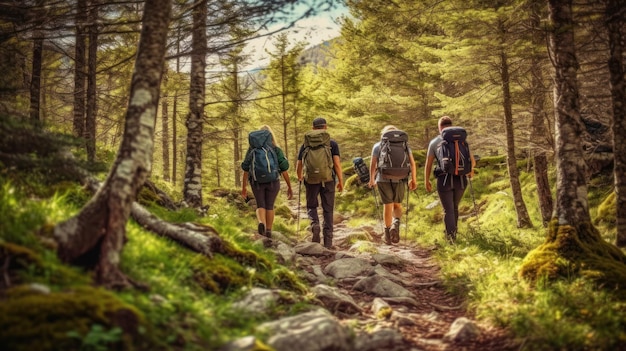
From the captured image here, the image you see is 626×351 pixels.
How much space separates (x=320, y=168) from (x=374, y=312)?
13.3 feet

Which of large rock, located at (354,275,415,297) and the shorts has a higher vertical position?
the shorts

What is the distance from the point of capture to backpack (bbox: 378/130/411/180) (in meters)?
8.65

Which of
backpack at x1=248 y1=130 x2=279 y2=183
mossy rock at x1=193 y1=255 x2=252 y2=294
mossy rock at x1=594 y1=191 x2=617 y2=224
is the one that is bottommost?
mossy rock at x1=193 y1=255 x2=252 y2=294

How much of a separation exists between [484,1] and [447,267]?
19.3 ft

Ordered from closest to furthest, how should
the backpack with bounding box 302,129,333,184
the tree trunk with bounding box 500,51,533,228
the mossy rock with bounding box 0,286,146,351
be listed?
1. the mossy rock with bounding box 0,286,146,351
2. the backpack with bounding box 302,129,333,184
3. the tree trunk with bounding box 500,51,533,228

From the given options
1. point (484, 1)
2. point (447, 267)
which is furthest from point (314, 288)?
point (484, 1)

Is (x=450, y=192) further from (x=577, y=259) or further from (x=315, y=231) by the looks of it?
(x=577, y=259)

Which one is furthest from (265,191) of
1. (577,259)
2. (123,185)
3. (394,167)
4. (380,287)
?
(577,259)

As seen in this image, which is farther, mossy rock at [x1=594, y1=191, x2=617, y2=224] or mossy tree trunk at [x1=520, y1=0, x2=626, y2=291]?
mossy rock at [x1=594, y1=191, x2=617, y2=224]

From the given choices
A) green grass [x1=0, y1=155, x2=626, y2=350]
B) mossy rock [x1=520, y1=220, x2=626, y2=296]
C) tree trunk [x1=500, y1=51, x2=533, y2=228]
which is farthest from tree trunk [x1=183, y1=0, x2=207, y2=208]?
tree trunk [x1=500, y1=51, x2=533, y2=228]

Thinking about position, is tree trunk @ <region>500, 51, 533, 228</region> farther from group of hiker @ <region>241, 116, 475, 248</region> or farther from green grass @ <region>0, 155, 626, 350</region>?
green grass @ <region>0, 155, 626, 350</region>

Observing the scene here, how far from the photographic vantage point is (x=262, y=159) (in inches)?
294

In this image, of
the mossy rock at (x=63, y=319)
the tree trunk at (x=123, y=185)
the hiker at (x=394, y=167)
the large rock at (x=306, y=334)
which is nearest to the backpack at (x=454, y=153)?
the hiker at (x=394, y=167)

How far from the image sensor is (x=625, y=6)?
205 inches
